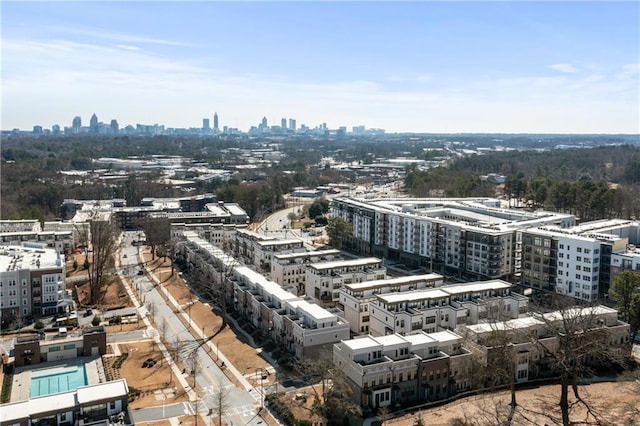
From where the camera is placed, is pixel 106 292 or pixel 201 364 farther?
pixel 106 292

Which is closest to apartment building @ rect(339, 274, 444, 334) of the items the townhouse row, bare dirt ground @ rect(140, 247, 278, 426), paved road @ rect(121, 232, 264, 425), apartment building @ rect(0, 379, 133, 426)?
the townhouse row

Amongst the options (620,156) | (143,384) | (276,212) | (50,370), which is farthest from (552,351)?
(620,156)

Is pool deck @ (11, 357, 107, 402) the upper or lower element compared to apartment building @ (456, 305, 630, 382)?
lower

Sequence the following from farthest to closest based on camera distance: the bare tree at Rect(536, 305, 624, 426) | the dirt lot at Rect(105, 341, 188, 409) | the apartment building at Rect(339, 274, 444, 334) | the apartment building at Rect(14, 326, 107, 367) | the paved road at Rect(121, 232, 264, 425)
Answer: the apartment building at Rect(339, 274, 444, 334), the apartment building at Rect(14, 326, 107, 367), the dirt lot at Rect(105, 341, 188, 409), the paved road at Rect(121, 232, 264, 425), the bare tree at Rect(536, 305, 624, 426)

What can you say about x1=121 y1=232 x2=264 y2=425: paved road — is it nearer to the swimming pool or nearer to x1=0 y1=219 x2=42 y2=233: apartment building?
the swimming pool

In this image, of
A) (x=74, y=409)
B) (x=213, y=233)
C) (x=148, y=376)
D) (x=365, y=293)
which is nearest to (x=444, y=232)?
(x=365, y=293)

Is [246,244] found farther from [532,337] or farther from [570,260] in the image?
Result: [532,337]

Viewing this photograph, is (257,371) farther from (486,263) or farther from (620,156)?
(620,156)

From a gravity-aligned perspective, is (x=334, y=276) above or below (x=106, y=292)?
above
